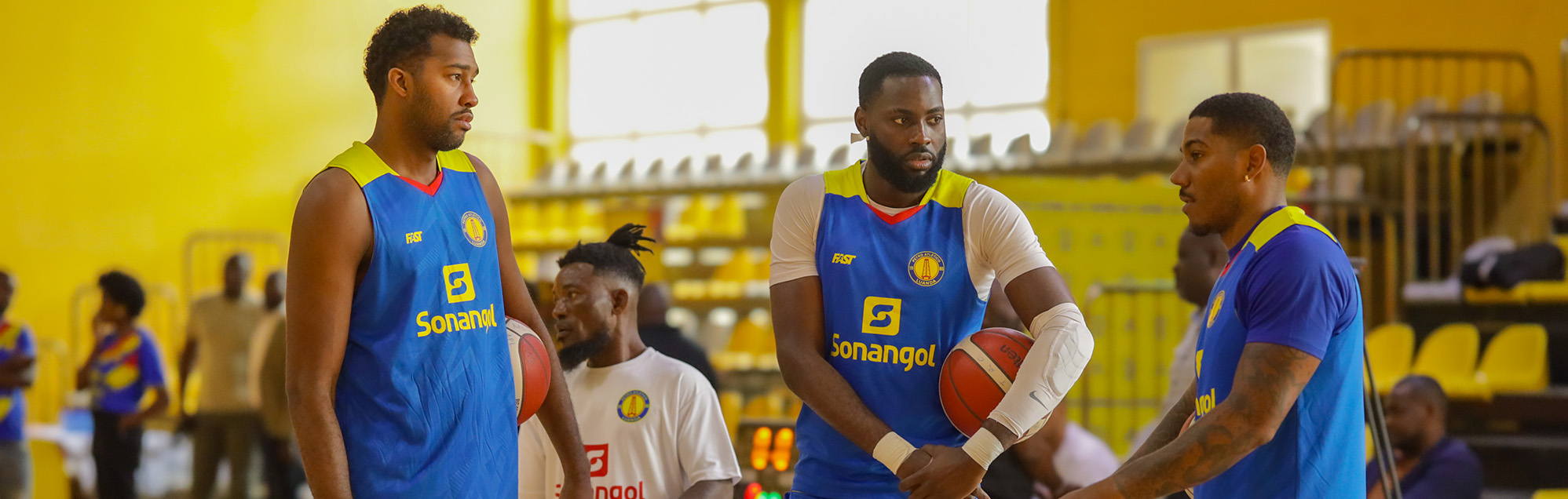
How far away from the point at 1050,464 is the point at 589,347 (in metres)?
2.13

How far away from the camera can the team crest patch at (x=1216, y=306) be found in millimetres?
2537

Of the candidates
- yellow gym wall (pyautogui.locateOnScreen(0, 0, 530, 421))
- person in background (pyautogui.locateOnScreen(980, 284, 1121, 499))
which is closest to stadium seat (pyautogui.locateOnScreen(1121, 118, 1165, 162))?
person in background (pyautogui.locateOnScreen(980, 284, 1121, 499))

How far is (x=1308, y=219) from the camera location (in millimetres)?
2471

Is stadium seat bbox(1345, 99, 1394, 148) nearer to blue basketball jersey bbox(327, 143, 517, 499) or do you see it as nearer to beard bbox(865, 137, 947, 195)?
beard bbox(865, 137, 947, 195)

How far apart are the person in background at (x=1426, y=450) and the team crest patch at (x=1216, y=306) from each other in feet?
8.94

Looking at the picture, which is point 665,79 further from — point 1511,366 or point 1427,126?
point 1511,366

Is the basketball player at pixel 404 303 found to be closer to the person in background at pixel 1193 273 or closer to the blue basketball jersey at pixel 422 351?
the blue basketball jersey at pixel 422 351

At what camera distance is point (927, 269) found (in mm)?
2721

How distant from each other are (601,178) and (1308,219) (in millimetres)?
14021

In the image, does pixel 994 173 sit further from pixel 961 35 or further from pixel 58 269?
pixel 58 269

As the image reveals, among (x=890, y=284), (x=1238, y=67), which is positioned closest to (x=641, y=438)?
(x=890, y=284)

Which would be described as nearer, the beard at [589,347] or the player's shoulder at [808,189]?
the player's shoulder at [808,189]

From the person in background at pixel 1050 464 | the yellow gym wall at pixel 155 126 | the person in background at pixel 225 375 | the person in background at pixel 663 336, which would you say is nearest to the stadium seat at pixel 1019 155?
the yellow gym wall at pixel 155 126

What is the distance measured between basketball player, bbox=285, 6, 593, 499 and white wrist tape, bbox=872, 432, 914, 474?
670mm
